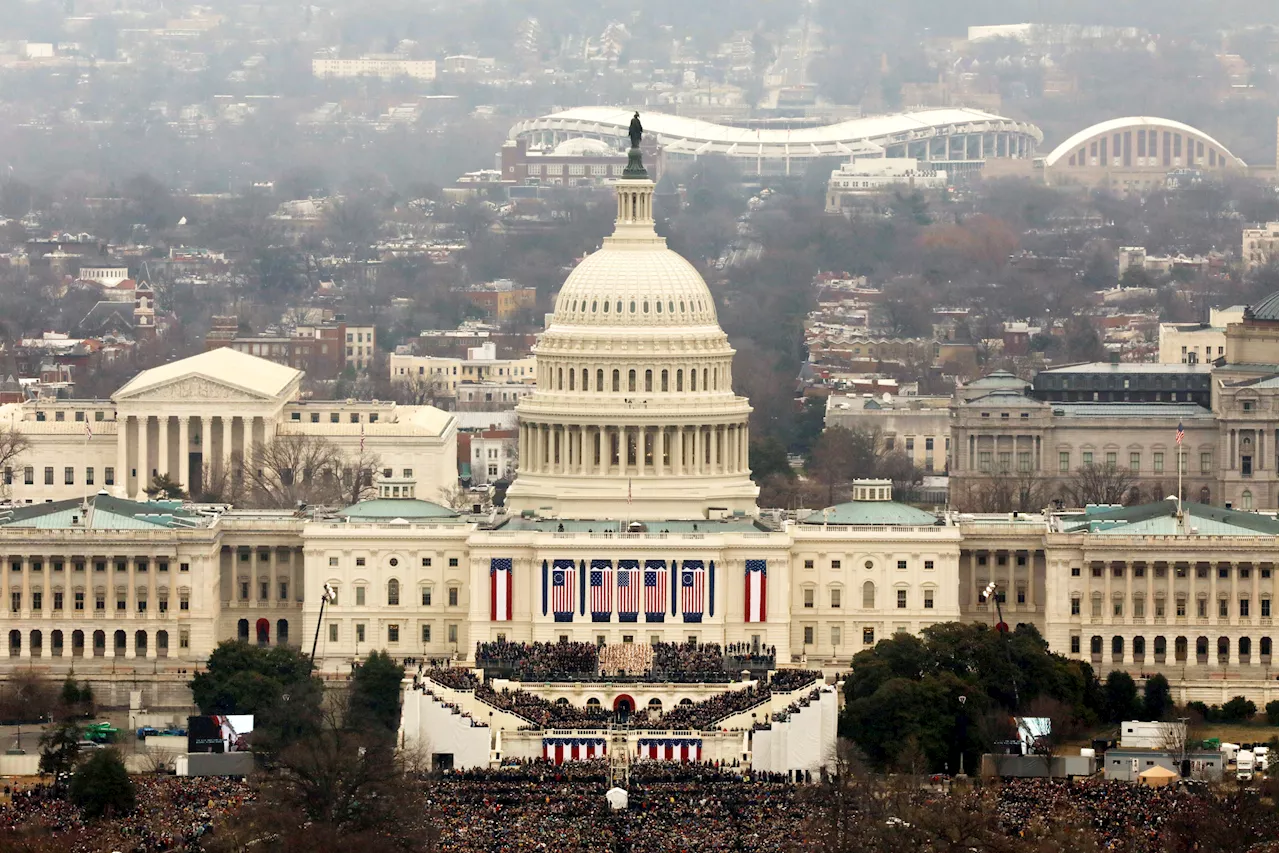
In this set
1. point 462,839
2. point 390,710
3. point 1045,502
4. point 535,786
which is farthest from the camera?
point 1045,502

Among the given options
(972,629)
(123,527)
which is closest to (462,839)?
(972,629)

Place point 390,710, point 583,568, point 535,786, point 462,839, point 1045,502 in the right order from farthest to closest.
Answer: point 1045,502 < point 583,568 < point 390,710 < point 535,786 < point 462,839

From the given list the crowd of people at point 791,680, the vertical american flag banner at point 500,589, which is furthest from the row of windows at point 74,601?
the crowd of people at point 791,680

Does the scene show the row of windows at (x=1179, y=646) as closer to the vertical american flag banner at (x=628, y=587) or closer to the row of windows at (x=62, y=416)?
the vertical american flag banner at (x=628, y=587)

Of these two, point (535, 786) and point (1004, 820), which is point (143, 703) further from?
point (1004, 820)

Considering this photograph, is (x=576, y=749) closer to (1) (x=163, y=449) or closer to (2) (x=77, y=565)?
(2) (x=77, y=565)
